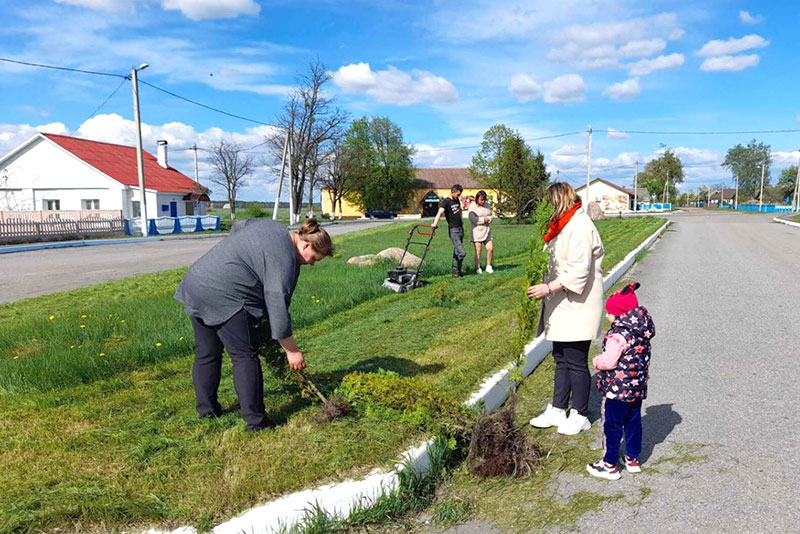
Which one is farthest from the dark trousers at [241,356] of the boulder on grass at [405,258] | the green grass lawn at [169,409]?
the boulder on grass at [405,258]

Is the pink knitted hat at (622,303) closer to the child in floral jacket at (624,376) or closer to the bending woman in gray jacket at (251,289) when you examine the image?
the child in floral jacket at (624,376)

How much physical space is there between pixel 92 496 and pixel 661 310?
7.97m

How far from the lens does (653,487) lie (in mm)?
3457

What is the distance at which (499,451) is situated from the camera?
3631 millimetres

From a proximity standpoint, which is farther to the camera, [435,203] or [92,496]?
[435,203]

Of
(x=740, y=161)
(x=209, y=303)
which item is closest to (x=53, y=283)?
(x=209, y=303)

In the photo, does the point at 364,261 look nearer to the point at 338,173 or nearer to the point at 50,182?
the point at 50,182

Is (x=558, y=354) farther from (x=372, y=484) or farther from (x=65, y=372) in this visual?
(x=65, y=372)

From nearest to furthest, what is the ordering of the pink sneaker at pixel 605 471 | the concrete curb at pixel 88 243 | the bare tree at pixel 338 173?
the pink sneaker at pixel 605 471 → the concrete curb at pixel 88 243 → the bare tree at pixel 338 173

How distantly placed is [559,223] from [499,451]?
162 centimetres

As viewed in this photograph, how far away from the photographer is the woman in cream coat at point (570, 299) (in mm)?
4027

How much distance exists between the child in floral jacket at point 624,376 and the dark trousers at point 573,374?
23.4 inches

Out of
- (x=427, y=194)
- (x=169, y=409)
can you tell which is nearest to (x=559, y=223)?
(x=169, y=409)

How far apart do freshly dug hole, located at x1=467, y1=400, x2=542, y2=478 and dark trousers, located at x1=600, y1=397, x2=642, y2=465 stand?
450mm
